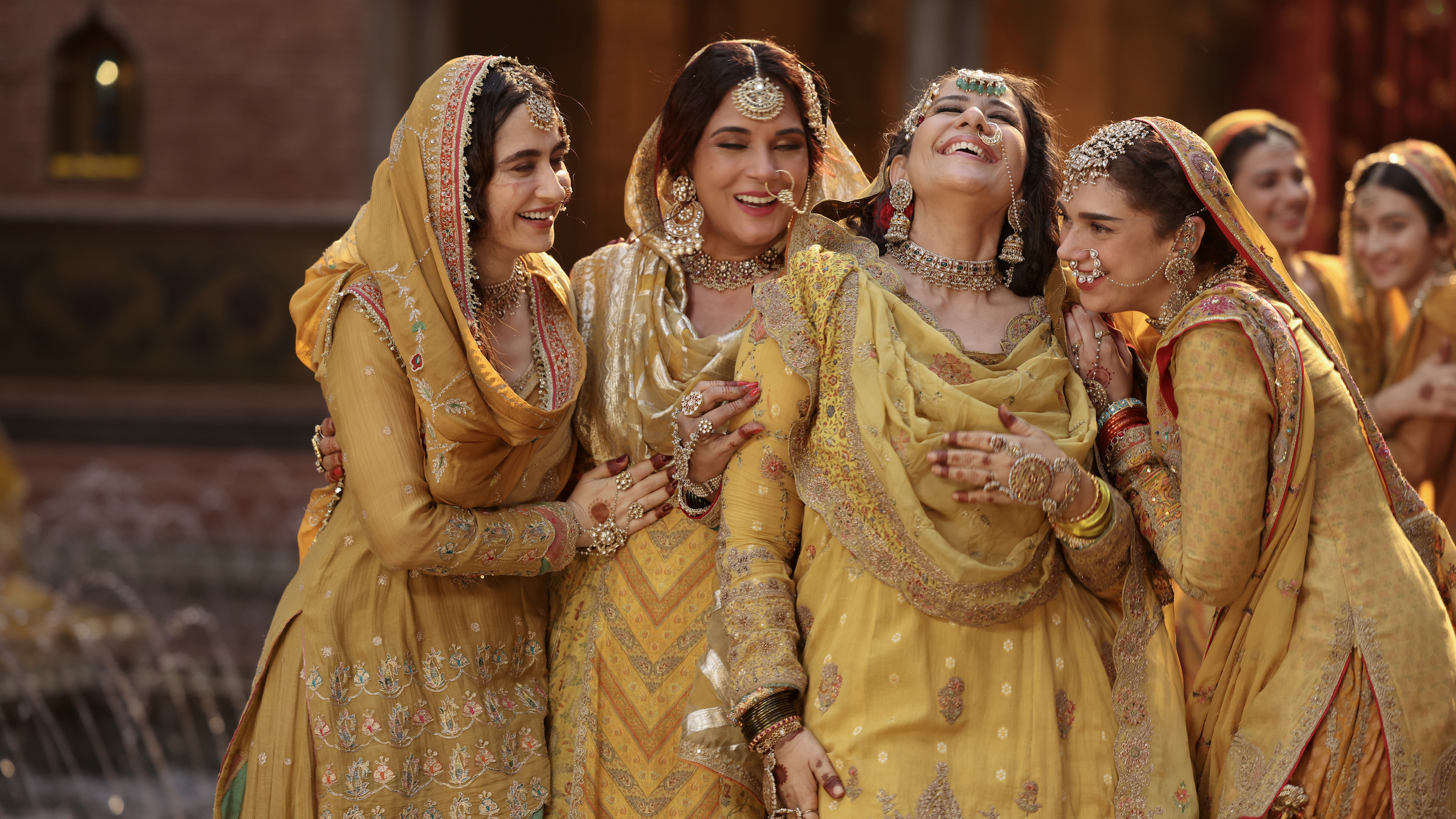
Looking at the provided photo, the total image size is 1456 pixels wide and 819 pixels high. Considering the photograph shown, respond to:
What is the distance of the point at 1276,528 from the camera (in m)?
1.82

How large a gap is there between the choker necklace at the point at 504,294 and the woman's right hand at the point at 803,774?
36.3 inches

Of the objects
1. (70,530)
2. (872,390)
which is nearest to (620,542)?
(872,390)

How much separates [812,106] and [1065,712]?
1182mm

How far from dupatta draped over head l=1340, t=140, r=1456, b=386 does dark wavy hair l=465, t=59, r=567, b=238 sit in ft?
8.04

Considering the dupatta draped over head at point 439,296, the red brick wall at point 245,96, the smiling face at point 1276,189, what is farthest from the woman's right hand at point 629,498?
the red brick wall at point 245,96

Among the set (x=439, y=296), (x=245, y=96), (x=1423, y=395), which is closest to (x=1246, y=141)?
(x=1423, y=395)

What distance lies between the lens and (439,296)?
6.98ft

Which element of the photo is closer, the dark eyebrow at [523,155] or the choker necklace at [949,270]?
the choker necklace at [949,270]

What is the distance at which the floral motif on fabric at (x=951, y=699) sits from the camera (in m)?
1.88

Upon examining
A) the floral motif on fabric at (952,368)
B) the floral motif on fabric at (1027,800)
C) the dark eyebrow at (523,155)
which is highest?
the dark eyebrow at (523,155)

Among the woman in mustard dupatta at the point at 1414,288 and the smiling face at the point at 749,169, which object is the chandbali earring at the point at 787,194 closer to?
the smiling face at the point at 749,169

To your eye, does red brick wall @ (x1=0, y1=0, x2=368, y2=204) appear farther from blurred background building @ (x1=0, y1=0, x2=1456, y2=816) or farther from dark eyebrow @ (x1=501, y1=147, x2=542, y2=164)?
dark eyebrow @ (x1=501, y1=147, x2=542, y2=164)

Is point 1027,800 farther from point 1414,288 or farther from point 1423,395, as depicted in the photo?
point 1414,288

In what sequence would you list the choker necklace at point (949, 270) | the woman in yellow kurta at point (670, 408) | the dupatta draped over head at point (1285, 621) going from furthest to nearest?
the woman in yellow kurta at point (670, 408)
the choker necklace at point (949, 270)
the dupatta draped over head at point (1285, 621)
